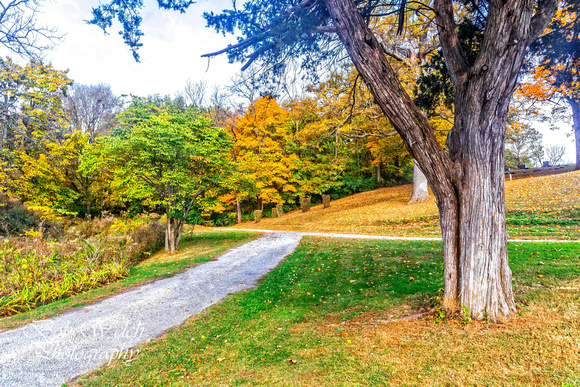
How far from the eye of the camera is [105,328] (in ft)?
15.4

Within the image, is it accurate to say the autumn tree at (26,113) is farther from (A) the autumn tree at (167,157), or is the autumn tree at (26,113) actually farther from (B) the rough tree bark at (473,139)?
(B) the rough tree bark at (473,139)

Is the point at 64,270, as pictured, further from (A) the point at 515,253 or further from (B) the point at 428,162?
(A) the point at 515,253

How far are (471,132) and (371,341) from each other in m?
2.85

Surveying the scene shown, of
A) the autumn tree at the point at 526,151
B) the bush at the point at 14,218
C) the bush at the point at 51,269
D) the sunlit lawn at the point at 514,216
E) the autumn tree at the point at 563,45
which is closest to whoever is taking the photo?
the autumn tree at the point at 563,45

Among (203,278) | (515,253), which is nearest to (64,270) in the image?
(203,278)

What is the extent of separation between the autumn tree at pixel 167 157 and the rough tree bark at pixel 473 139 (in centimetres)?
897

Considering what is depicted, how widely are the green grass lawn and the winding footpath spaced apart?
15.3 inches

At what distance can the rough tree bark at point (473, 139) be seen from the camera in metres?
3.35

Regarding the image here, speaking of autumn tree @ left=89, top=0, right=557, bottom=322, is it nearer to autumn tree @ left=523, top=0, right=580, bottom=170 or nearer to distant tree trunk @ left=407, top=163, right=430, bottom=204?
autumn tree @ left=523, top=0, right=580, bottom=170

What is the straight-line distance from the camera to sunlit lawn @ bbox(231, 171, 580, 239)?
32.1 ft

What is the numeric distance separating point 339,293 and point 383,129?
1347 centimetres

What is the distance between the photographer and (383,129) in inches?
671

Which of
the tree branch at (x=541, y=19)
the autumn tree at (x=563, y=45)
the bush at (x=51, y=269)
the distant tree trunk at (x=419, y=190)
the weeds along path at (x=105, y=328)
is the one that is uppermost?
the autumn tree at (x=563, y=45)

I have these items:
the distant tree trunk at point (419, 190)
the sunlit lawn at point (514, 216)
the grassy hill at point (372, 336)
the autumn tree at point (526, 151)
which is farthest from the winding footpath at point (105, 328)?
the autumn tree at point (526, 151)
